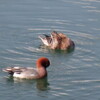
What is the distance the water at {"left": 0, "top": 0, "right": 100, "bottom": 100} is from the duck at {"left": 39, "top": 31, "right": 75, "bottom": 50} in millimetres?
357

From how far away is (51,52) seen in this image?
25422 millimetres

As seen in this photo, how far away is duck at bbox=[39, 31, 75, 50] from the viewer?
25.9 meters

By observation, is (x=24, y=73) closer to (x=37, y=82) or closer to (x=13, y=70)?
(x=13, y=70)

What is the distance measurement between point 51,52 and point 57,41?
2.58 feet

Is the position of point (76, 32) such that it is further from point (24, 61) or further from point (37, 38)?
point (24, 61)

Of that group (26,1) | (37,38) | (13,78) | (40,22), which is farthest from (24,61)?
(26,1)

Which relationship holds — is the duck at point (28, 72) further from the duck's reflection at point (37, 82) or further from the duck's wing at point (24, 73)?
the duck's reflection at point (37, 82)

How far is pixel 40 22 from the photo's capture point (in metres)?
28.2

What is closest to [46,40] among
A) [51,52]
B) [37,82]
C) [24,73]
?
[51,52]

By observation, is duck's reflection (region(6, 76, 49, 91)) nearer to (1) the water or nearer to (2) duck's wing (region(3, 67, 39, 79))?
(1) the water

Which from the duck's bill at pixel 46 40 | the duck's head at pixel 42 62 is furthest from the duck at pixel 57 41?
the duck's head at pixel 42 62

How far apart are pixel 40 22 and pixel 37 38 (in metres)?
1.71

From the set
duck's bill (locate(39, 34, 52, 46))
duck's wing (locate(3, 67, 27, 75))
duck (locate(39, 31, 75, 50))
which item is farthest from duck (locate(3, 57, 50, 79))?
duck's bill (locate(39, 34, 52, 46))

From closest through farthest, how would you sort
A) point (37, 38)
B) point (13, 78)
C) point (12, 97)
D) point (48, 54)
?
point (12, 97)
point (13, 78)
point (48, 54)
point (37, 38)
